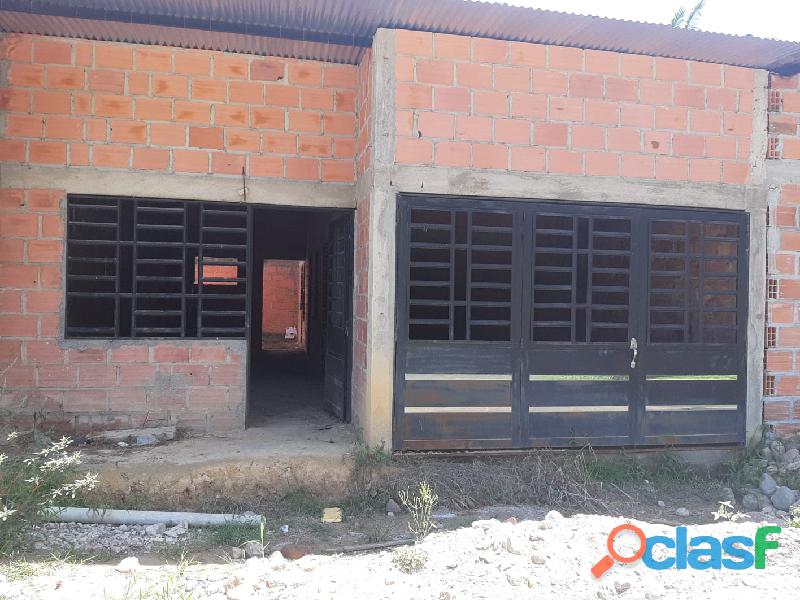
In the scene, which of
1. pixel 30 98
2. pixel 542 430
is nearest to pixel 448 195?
pixel 542 430

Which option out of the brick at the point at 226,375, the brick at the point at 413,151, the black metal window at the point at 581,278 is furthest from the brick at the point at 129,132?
the black metal window at the point at 581,278

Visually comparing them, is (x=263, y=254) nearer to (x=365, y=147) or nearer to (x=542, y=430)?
(x=365, y=147)

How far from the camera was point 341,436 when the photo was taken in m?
6.23

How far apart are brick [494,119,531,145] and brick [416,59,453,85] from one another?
22.9 inches

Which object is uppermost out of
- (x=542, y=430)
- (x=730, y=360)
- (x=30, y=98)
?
(x=30, y=98)

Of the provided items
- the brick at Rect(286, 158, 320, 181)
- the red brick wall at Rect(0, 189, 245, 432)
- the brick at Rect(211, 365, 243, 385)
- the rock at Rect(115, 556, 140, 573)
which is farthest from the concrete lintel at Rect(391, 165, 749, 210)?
the rock at Rect(115, 556, 140, 573)

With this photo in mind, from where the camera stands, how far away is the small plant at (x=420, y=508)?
4871mm

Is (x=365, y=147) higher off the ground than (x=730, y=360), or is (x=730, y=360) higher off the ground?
(x=365, y=147)

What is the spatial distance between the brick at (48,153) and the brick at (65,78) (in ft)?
1.75

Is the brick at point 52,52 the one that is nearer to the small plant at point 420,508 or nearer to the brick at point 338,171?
the brick at point 338,171

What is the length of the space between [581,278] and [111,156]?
4444mm

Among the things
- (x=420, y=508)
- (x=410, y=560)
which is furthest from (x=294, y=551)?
(x=420, y=508)

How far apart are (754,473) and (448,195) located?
150 inches

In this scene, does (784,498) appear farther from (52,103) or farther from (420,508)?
(52,103)
